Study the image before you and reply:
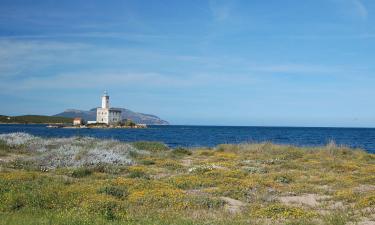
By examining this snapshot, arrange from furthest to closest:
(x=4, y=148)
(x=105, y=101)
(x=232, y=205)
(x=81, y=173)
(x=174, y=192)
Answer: (x=105, y=101), (x=4, y=148), (x=81, y=173), (x=174, y=192), (x=232, y=205)

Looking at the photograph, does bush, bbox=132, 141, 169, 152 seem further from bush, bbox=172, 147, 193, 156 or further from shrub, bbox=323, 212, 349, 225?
shrub, bbox=323, 212, 349, 225

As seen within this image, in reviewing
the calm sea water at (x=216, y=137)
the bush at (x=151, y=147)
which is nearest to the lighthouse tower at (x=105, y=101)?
the calm sea water at (x=216, y=137)

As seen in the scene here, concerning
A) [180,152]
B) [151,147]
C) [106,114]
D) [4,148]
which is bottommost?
[180,152]

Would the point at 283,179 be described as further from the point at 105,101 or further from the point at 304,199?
the point at 105,101

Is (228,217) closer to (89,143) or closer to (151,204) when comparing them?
(151,204)

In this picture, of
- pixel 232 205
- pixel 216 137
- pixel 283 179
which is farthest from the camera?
pixel 216 137

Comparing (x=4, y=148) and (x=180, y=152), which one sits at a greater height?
(x=4, y=148)

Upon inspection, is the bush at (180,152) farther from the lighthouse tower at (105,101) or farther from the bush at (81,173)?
the lighthouse tower at (105,101)

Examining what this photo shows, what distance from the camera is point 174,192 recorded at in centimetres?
1689

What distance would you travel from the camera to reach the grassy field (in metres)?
12.9

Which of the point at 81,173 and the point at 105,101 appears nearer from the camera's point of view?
the point at 81,173

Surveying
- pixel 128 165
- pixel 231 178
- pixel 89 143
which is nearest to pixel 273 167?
pixel 231 178

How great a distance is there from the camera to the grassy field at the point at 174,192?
42.4ft

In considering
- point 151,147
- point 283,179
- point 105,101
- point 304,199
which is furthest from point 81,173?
point 105,101
